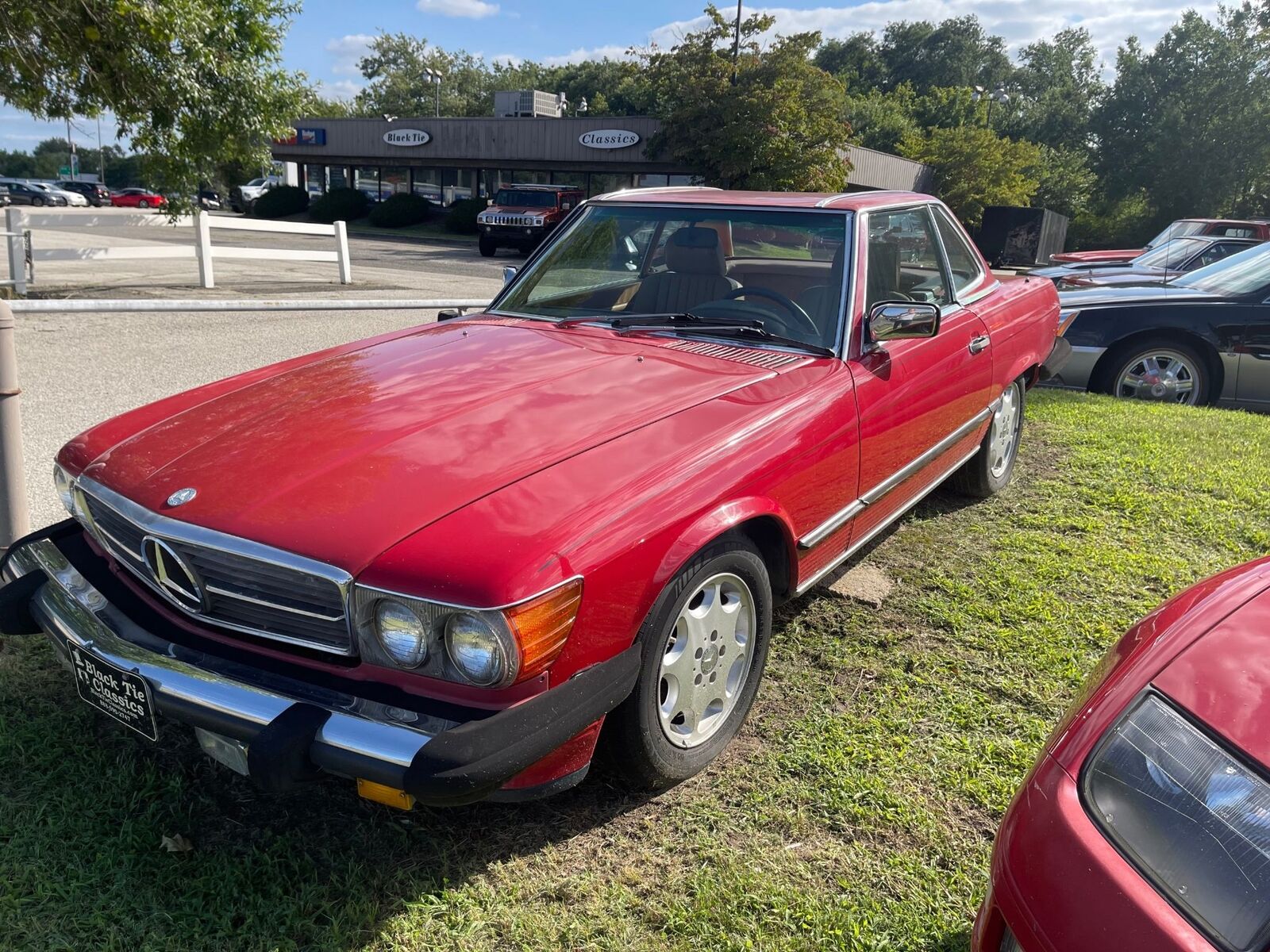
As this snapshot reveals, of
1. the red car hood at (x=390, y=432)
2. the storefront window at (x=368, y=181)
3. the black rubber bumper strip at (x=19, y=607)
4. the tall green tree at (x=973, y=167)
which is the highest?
the tall green tree at (x=973, y=167)

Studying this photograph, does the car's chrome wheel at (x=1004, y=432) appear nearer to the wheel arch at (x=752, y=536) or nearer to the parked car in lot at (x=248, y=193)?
the wheel arch at (x=752, y=536)

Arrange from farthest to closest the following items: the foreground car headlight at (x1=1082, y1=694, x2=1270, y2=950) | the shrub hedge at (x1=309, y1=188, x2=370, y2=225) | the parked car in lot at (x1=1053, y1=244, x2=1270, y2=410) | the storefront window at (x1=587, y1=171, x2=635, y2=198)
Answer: the shrub hedge at (x1=309, y1=188, x2=370, y2=225)
the storefront window at (x1=587, y1=171, x2=635, y2=198)
the parked car in lot at (x1=1053, y1=244, x2=1270, y2=410)
the foreground car headlight at (x1=1082, y1=694, x2=1270, y2=950)

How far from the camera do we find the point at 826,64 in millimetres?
87625

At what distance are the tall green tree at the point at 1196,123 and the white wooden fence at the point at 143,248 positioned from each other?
43568mm

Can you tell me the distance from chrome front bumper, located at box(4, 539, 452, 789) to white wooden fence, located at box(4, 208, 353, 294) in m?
9.70

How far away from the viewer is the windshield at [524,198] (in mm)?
25047

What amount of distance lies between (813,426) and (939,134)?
3892cm

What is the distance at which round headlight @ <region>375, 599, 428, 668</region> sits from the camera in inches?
78.4

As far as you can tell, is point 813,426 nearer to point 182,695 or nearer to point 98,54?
point 182,695

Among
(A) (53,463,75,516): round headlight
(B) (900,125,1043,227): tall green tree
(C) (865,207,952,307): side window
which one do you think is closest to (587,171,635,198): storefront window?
(B) (900,125,1043,227): tall green tree

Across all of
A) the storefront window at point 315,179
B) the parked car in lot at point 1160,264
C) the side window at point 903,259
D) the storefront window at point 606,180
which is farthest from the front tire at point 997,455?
the storefront window at point 315,179

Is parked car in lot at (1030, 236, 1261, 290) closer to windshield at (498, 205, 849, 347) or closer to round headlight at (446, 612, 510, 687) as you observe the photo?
windshield at (498, 205, 849, 347)

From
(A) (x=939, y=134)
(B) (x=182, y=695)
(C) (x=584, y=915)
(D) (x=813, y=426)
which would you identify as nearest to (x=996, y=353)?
(D) (x=813, y=426)

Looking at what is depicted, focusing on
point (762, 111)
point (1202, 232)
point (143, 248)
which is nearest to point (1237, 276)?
point (1202, 232)
